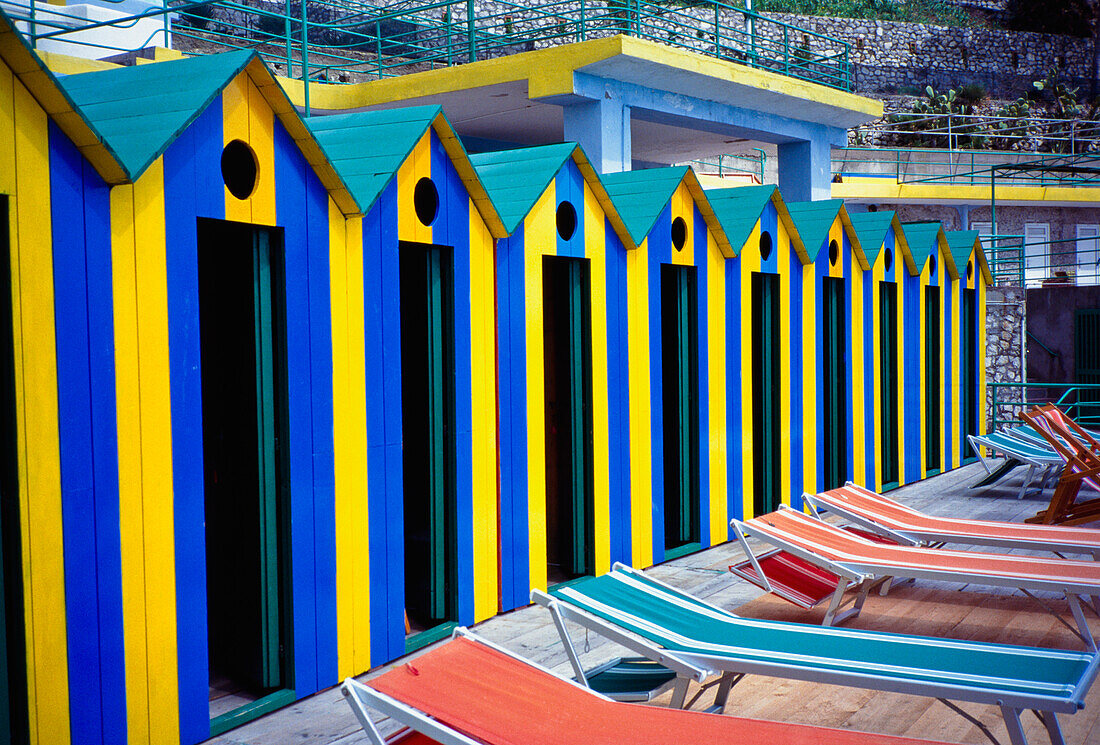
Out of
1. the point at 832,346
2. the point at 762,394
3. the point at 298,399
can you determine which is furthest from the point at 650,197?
the point at 298,399

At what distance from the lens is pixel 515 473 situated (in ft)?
17.9

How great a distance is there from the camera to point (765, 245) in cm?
778

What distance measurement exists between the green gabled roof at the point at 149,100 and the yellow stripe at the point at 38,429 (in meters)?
0.23

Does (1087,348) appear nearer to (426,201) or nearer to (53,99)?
(426,201)

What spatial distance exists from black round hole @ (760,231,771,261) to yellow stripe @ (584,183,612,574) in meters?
2.11

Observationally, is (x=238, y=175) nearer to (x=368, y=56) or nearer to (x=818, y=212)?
(x=818, y=212)

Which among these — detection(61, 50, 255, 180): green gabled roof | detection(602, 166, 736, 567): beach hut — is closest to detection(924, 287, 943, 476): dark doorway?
detection(602, 166, 736, 567): beach hut

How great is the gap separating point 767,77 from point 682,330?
808cm

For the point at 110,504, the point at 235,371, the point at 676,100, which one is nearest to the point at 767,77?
the point at 676,100

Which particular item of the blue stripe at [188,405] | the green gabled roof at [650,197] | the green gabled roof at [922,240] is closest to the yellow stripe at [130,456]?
the blue stripe at [188,405]

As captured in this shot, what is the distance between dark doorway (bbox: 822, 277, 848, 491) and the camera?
870cm

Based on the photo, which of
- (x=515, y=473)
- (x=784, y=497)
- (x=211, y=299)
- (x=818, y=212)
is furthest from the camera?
(x=818, y=212)

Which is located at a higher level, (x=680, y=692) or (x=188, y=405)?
(x=188, y=405)

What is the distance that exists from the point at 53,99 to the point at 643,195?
4160 millimetres
